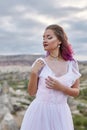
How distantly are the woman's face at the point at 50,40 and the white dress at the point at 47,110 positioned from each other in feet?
0.62

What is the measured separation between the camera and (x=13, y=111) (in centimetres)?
2783

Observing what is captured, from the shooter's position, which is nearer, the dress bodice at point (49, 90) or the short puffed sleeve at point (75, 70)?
the dress bodice at point (49, 90)

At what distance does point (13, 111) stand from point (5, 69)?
11891cm

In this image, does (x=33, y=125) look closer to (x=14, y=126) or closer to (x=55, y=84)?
(x=55, y=84)

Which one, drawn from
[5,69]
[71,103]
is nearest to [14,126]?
[71,103]

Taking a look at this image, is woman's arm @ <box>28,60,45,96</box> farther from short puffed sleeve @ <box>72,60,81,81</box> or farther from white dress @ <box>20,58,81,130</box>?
short puffed sleeve @ <box>72,60,81,81</box>

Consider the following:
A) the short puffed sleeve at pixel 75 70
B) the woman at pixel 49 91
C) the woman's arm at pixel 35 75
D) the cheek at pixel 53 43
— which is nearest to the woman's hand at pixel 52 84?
the woman at pixel 49 91

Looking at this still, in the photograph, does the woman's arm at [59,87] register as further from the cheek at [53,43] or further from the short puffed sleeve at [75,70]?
the cheek at [53,43]

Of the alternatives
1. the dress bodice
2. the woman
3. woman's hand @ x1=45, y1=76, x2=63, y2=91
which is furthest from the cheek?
woman's hand @ x1=45, y1=76, x2=63, y2=91

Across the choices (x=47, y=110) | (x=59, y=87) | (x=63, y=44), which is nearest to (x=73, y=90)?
(x=59, y=87)

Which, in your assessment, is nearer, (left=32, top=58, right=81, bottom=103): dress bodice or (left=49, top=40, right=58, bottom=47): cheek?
(left=32, top=58, right=81, bottom=103): dress bodice

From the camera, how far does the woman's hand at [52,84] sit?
4.57m

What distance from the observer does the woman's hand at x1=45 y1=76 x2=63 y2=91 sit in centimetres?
→ 457

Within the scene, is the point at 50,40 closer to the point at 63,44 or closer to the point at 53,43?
the point at 53,43
